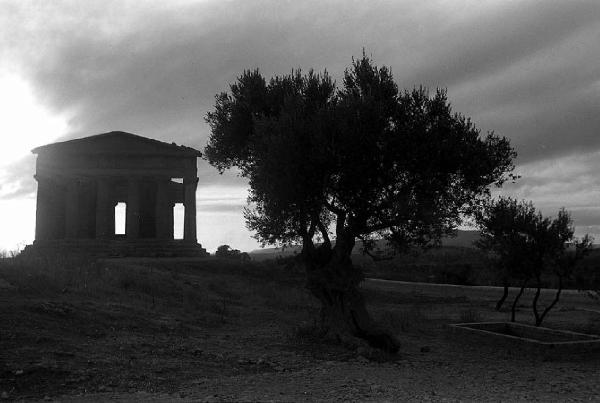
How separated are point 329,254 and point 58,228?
32.4 m

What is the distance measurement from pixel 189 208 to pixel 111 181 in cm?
603

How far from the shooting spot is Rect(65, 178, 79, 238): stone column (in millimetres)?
40844

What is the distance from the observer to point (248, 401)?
9.38 metres

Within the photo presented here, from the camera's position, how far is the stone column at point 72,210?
40844 mm

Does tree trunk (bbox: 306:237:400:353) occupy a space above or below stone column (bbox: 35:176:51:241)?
below

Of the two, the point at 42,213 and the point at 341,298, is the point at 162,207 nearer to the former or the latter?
the point at 42,213

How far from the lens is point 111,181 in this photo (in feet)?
138

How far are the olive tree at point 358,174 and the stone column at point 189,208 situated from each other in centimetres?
2541

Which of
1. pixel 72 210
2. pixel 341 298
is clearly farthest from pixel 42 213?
pixel 341 298

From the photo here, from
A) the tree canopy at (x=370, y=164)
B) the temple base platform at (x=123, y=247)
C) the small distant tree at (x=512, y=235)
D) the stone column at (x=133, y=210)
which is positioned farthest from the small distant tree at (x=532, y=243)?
the stone column at (x=133, y=210)

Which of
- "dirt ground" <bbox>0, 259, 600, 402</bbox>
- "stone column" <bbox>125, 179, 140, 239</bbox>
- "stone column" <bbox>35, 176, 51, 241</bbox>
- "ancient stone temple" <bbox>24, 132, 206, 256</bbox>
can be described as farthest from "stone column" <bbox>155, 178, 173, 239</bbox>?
"dirt ground" <bbox>0, 259, 600, 402</bbox>

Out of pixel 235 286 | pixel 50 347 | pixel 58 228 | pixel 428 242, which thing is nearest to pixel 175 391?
pixel 50 347

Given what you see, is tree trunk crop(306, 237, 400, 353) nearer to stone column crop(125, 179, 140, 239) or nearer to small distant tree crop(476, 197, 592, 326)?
small distant tree crop(476, 197, 592, 326)

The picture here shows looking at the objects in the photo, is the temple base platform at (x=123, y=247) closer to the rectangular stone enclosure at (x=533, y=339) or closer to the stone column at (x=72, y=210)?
the stone column at (x=72, y=210)
